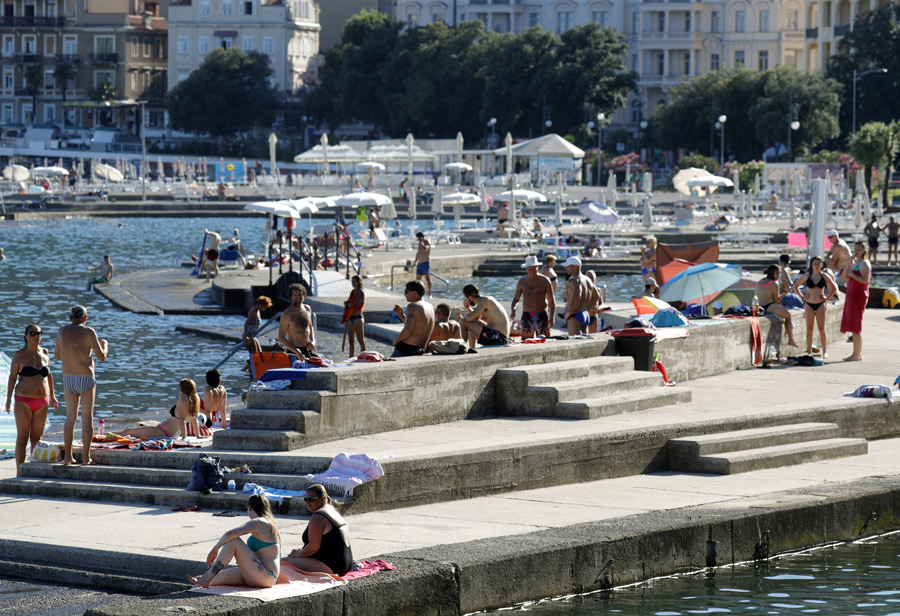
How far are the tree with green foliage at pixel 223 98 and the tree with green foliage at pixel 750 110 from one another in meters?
29.4

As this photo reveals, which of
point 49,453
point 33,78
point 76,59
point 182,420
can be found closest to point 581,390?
point 182,420

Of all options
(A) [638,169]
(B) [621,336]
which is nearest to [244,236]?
(A) [638,169]

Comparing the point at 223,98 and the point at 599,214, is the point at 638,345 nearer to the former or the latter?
the point at 599,214

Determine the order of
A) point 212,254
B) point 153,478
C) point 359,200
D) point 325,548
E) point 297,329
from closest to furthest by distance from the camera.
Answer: point 325,548 → point 153,478 → point 297,329 → point 212,254 → point 359,200

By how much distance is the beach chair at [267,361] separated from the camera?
15.6 meters

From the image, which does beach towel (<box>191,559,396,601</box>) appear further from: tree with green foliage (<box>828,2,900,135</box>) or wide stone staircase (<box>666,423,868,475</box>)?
tree with green foliage (<box>828,2,900,135</box>)

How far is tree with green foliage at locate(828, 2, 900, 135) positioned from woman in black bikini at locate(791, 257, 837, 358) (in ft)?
216

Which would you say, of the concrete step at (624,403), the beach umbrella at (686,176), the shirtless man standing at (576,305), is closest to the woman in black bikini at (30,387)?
the concrete step at (624,403)

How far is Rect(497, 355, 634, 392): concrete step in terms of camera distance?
45.5ft

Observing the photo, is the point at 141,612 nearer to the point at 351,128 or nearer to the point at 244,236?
the point at 244,236

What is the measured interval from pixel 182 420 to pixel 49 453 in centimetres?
149

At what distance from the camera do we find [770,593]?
10336mm

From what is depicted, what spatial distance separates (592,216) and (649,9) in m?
70.4

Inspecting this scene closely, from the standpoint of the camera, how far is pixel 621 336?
15.4 m
